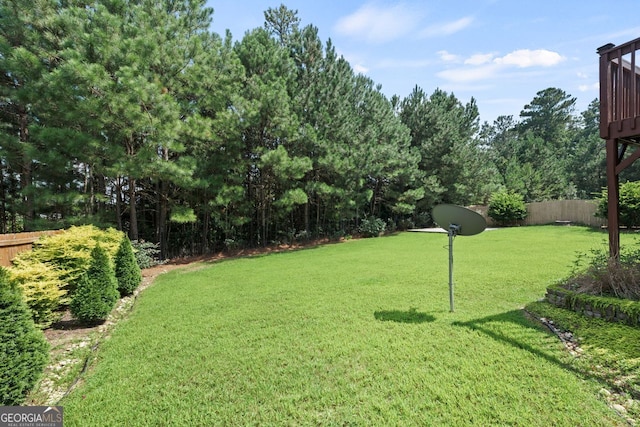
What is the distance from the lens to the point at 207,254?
459 inches

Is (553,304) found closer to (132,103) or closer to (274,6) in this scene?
(132,103)

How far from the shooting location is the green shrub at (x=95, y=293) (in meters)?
4.16

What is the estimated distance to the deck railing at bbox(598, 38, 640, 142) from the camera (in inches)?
152

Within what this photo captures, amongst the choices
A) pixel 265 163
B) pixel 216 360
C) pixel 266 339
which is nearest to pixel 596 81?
pixel 266 339

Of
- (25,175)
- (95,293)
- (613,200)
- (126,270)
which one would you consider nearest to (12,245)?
(126,270)

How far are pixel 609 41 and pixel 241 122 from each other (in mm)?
9364

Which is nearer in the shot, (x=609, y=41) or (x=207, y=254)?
(x=609, y=41)

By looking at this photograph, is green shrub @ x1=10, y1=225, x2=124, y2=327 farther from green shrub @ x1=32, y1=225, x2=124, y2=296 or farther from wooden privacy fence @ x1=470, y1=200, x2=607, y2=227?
wooden privacy fence @ x1=470, y1=200, x2=607, y2=227

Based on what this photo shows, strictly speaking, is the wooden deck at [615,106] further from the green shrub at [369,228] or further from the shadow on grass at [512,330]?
the green shrub at [369,228]

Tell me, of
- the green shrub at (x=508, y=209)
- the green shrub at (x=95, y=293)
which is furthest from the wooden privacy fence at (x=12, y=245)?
the green shrub at (x=508, y=209)

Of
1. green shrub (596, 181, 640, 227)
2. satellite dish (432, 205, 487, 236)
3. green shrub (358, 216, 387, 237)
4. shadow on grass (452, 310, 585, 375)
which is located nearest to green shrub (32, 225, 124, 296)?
satellite dish (432, 205, 487, 236)

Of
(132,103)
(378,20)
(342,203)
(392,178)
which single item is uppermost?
(378,20)

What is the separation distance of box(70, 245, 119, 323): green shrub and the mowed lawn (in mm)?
429

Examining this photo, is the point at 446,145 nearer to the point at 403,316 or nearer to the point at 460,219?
the point at 460,219
